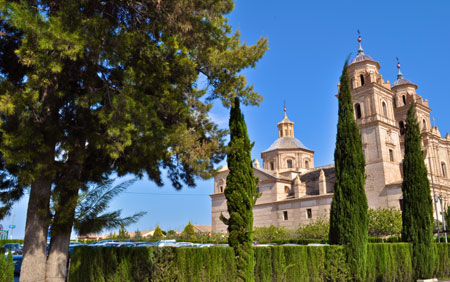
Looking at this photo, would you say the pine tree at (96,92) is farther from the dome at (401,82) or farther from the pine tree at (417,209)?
the dome at (401,82)

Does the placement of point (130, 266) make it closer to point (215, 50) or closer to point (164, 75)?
point (164, 75)

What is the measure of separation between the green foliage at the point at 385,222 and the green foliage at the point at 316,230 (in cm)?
471

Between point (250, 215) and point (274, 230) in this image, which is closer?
point (250, 215)

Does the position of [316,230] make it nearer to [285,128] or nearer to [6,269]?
[285,128]

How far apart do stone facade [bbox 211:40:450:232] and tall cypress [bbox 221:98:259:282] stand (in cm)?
3112

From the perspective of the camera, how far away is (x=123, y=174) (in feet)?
26.9

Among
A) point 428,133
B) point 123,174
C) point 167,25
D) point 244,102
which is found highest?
point 428,133

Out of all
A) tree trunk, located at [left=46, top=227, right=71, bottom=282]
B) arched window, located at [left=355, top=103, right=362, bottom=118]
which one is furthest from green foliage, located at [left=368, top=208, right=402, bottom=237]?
tree trunk, located at [left=46, top=227, right=71, bottom=282]

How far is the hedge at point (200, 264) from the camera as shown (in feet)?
28.8

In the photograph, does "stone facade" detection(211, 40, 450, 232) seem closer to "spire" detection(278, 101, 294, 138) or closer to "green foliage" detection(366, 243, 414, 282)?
"spire" detection(278, 101, 294, 138)

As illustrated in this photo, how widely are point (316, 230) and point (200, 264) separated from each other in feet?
109

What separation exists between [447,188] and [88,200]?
156 feet

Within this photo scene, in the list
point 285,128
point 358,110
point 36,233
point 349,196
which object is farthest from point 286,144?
point 36,233

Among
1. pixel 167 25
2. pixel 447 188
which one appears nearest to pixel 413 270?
pixel 167 25
